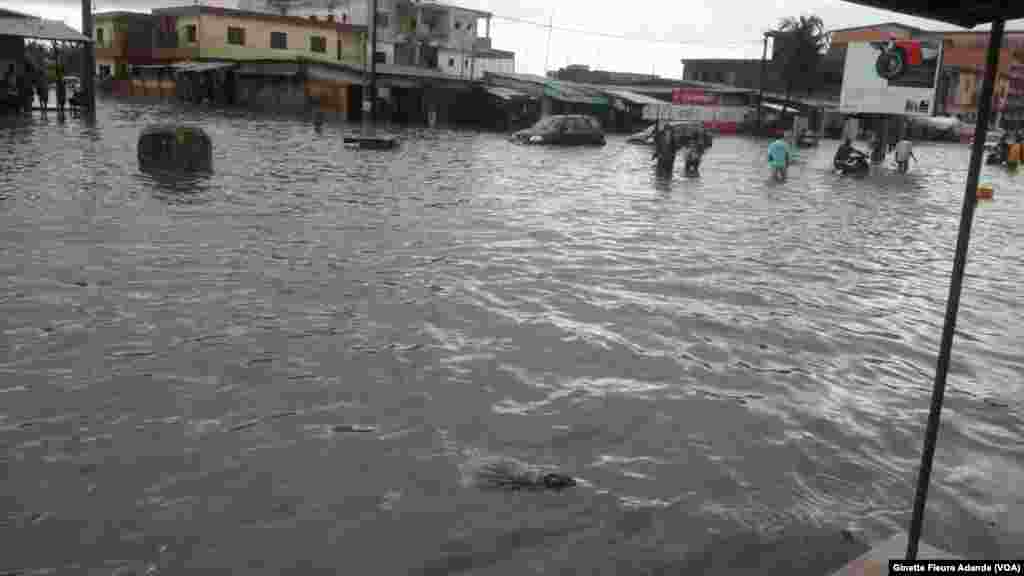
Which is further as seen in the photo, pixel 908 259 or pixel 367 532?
pixel 908 259

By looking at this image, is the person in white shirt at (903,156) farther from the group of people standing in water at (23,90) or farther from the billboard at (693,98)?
the group of people standing in water at (23,90)

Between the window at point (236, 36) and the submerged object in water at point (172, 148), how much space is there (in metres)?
39.5

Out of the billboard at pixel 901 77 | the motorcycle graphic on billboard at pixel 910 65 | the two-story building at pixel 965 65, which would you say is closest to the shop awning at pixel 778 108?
the two-story building at pixel 965 65

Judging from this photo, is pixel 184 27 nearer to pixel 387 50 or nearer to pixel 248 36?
pixel 248 36

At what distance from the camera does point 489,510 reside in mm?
3906

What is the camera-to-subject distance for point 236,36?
5209cm

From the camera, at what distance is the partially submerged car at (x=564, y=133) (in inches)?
1347

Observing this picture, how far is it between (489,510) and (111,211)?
9.46 metres

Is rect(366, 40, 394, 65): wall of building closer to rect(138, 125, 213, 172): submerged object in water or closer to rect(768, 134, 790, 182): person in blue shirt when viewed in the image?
rect(768, 134, 790, 182): person in blue shirt

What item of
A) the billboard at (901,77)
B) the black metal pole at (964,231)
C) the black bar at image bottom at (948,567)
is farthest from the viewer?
the billboard at (901,77)

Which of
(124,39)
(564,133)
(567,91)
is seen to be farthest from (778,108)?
(124,39)

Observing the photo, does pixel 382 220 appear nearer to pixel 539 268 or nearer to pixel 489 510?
pixel 539 268

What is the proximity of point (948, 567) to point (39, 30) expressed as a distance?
110ft

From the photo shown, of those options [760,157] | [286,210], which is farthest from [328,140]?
[760,157]
